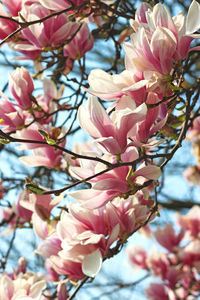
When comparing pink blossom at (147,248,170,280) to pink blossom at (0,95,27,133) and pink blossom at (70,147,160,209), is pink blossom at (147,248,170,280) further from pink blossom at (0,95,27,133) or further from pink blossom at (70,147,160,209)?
pink blossom at (70,147,160,209)

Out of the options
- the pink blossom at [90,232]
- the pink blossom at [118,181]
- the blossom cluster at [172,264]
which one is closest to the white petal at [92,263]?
the pink blossom at [90,232]

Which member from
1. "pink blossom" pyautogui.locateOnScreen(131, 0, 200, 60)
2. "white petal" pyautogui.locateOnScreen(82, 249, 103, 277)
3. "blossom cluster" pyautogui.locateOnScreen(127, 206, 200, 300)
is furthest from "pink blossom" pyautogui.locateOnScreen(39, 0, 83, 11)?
"blossom cluster" pyautogui.locateOnScreen(127, 206, 200, 300)

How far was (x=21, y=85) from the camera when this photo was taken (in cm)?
99

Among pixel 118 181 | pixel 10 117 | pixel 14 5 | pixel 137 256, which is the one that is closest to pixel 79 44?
pixel 14 5

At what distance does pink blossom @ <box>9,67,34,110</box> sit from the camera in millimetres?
989

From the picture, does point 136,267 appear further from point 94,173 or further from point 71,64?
point 94,173

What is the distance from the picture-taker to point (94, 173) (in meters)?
0.73

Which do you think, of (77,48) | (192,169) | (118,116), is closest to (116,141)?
(118,116)

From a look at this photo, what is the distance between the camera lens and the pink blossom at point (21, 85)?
38.9 inches

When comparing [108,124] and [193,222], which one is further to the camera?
[193,222]

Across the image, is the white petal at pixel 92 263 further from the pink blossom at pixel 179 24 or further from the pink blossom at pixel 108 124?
the pink blossom at pixel 179 24

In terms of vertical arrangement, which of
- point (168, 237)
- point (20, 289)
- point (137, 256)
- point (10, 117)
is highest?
point (10, 117)

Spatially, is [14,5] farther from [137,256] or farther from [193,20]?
[137,256]

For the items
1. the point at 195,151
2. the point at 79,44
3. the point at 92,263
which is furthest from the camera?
the point at 195,151
